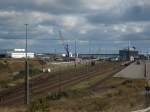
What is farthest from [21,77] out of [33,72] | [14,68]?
[14,68]

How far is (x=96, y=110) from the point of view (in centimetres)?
2547

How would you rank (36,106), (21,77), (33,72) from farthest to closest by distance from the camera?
(33,72), (21,77), (36,106)

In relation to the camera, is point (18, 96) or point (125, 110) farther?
point (18, 96)

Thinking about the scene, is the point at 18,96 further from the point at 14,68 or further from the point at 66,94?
the point at 14,68

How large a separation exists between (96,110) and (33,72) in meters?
94.9

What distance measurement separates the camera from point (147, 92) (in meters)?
29.6

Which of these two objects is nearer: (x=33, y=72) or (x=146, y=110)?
(x=146, y=110)

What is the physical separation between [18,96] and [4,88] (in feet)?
57.3

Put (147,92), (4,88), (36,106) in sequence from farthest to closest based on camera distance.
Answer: (4,88) < (147,92) < (36,106)

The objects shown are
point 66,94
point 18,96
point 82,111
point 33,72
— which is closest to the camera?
point 82,111

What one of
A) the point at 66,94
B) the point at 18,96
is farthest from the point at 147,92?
the point at 18,96

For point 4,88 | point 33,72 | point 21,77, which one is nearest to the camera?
point 4,88

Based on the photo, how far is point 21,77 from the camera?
104 metres

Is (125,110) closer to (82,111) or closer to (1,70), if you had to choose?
(82,111)
